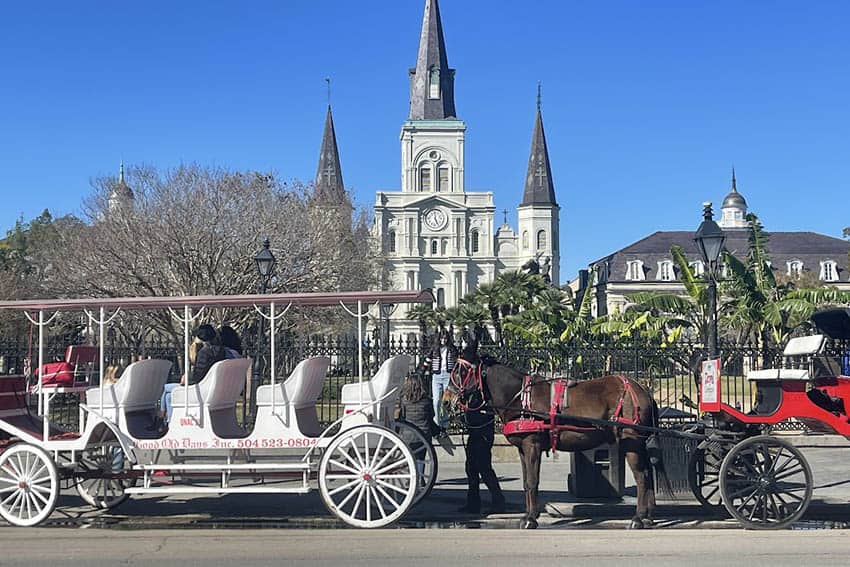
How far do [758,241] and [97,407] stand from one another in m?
17.9

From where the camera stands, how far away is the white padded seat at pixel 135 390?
369 inches

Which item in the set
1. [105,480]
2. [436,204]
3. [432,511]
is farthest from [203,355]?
[436,204]

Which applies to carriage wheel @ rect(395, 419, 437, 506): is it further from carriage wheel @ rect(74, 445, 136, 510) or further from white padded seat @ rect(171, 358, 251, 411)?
carriage wheel @ rect(74, 445, 136, 510)

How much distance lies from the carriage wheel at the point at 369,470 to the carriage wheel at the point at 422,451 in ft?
3.75

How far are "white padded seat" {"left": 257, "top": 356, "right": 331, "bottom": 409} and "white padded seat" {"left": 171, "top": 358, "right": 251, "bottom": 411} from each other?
420 mm

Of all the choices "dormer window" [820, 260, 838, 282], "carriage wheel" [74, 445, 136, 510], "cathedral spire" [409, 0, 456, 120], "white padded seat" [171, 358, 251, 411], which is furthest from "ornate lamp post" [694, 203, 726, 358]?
"cathedral spire" [409, 0, 456, 120]

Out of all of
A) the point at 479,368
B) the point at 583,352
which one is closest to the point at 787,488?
the point at 479,368

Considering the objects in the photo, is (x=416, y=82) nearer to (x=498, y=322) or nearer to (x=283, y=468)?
Result: (x=498, y=322)

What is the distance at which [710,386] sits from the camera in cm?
966

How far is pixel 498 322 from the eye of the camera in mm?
29016

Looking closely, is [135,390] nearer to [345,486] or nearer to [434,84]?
[345,486]

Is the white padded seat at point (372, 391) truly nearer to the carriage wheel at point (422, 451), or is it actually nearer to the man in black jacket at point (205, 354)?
the carriage wheel at point (422, 451)

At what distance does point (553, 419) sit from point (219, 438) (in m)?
3.44

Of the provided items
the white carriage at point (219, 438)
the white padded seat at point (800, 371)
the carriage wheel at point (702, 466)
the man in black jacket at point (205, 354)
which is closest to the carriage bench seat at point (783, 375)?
the white padded seat at point (800, 371)
